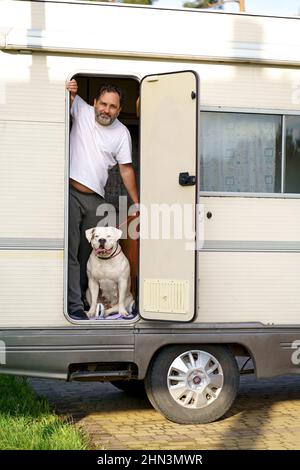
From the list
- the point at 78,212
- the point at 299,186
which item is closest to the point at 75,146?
the point at 78,212

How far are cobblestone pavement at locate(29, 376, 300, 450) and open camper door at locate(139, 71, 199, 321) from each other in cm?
91

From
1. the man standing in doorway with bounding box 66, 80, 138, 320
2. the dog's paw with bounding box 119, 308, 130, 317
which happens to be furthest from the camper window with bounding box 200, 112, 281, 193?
the dog's paw with bounding box 119, 308, 130, 317

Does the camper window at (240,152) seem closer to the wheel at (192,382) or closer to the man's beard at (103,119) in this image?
the man's beard at (103,119)

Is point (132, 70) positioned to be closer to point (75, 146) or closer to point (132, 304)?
point (75, 146)

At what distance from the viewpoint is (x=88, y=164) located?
6586 millimetres

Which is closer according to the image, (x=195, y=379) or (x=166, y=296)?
(x=166, y=296)

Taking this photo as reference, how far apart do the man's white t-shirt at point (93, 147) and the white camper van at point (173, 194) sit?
12.9 inches

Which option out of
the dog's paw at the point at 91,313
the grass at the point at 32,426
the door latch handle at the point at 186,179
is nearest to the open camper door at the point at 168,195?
the door latch handle at the point at 186,179

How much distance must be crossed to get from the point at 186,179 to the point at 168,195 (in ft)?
0.67

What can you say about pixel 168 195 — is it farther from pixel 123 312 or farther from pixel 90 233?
pixel 123 312

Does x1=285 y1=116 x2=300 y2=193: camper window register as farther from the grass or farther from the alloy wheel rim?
the grass

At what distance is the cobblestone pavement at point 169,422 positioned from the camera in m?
5.96

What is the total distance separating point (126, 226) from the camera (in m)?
7.07

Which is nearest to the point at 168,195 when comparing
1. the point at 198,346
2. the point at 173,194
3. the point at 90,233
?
the point at 173,194
